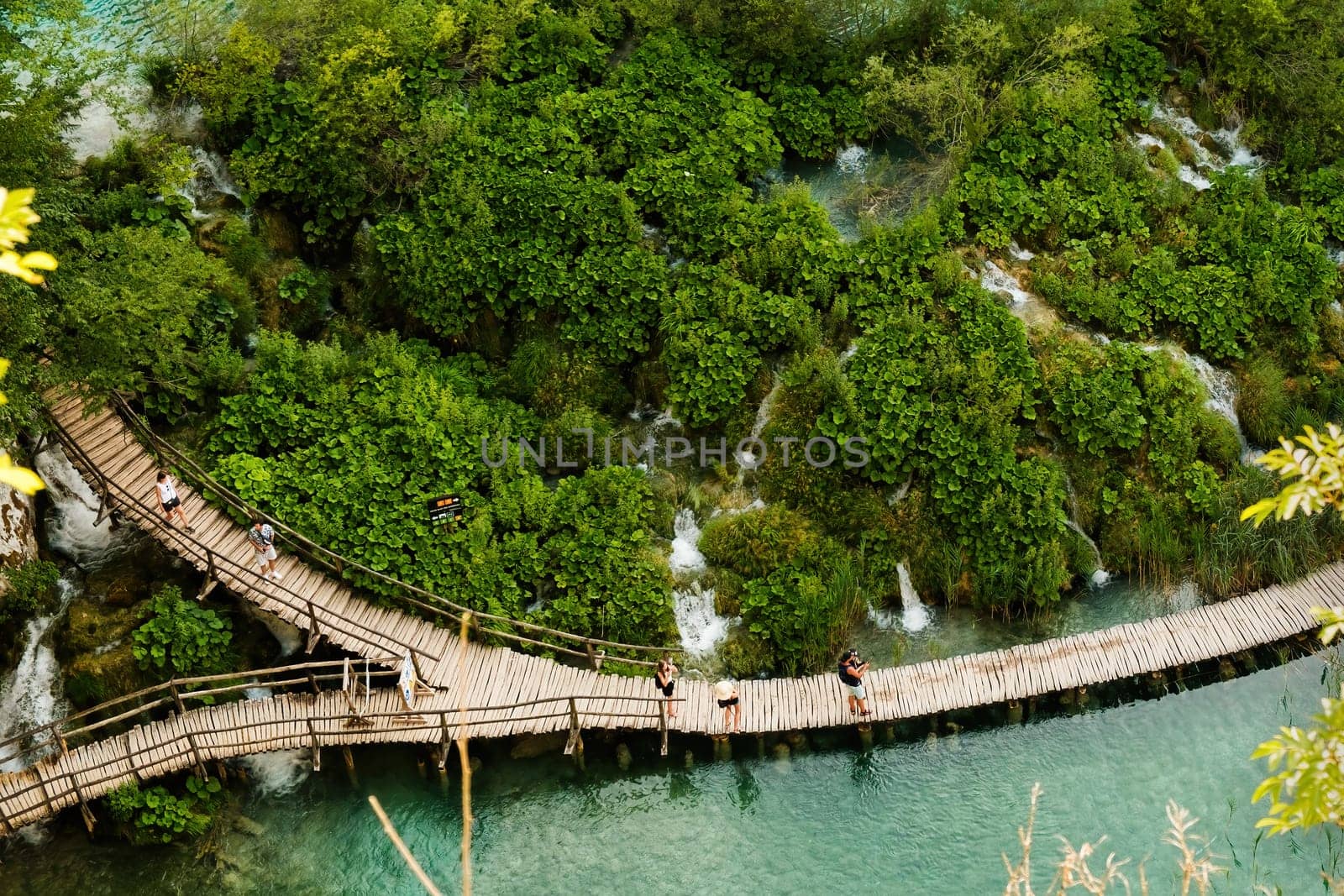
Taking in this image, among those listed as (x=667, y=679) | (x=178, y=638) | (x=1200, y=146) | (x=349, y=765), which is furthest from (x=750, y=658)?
(x=1200, y=146)

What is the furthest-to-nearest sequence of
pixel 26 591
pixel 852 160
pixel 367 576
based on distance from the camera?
pixel 852 160
pixel 367 576
pixel 26 591

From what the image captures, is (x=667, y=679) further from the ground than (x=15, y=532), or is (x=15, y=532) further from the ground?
(x=15, y=532)

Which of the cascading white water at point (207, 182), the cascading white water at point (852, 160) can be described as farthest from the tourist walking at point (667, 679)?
the cascading white water at point (207, 182)

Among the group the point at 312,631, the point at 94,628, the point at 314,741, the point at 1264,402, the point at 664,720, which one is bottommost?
the point at 1264,402

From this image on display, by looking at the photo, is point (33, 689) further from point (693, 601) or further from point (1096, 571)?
point (1096, 571)

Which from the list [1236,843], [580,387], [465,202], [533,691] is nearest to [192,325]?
[465,202]
